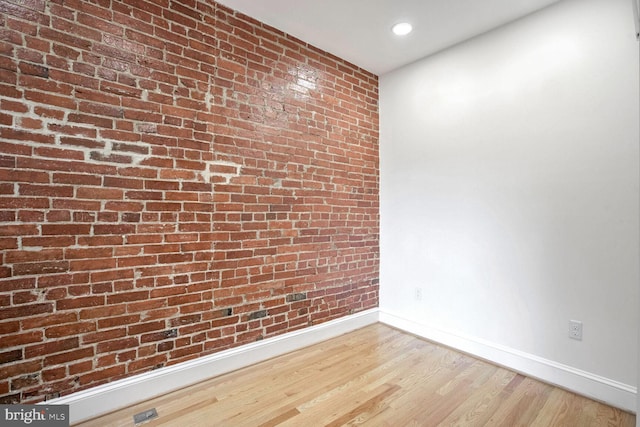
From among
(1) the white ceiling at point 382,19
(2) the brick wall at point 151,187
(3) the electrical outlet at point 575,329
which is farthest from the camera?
(1) the white ceiling at point 382,19

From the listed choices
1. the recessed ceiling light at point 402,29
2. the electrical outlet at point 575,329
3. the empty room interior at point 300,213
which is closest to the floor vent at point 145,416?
the empty room interior at point 300,213

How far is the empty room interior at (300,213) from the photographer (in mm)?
1652

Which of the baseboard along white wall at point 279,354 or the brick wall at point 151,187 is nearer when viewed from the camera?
the brick wall at point 151,187

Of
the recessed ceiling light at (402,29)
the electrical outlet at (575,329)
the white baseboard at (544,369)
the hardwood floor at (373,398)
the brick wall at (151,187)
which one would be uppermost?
the recessed ceiling light at (402,29)

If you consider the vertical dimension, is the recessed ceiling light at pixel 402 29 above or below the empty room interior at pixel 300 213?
above

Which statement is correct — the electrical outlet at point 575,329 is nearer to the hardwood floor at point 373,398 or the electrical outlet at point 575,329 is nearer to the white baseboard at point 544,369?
the white baseboard at point 544,369

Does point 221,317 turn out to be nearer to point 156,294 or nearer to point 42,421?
point 156,294

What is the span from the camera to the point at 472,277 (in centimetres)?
259

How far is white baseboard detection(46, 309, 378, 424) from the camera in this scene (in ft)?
5.61

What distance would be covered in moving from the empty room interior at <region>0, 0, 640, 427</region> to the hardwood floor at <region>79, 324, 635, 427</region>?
2 cm

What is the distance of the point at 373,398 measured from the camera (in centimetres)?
193

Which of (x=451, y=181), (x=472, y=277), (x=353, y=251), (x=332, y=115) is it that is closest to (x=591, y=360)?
(x=472, y=277)

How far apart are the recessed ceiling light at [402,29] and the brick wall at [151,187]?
693 mm

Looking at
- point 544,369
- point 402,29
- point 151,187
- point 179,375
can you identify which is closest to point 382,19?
point 402,29
